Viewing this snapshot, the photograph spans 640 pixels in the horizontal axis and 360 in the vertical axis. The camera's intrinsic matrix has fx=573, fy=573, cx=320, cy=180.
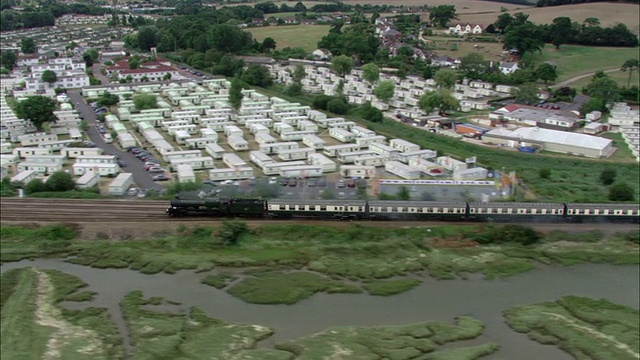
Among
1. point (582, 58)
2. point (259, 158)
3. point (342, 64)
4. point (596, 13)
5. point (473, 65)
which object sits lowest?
point (259, 158)

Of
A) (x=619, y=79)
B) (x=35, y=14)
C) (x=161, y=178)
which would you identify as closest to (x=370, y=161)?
(x=161, y=178)

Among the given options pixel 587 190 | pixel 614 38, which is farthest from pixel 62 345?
pixel 614 38

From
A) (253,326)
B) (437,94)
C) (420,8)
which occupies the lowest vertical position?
(253,326)

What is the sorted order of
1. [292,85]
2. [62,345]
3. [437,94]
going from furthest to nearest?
1. [292,85]
2. [437,94]
3. [62,345]

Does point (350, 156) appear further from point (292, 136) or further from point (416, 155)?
point (292, 136)

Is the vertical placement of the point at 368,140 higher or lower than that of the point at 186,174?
higher

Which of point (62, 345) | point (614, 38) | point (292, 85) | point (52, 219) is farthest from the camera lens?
point (614, 38)

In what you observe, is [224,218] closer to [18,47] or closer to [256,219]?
[256,219]

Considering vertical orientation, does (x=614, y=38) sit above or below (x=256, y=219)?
above
